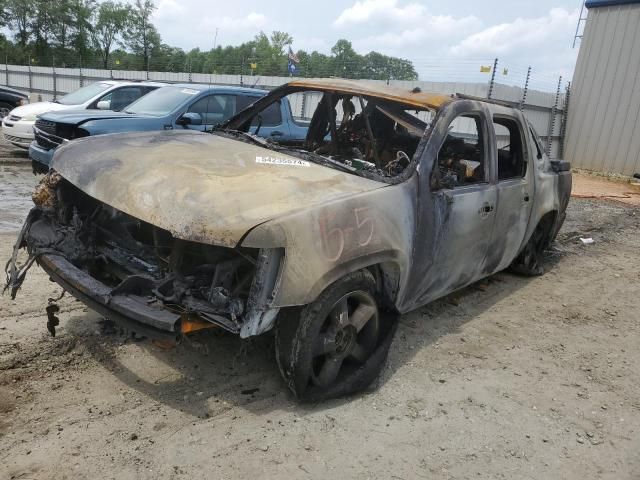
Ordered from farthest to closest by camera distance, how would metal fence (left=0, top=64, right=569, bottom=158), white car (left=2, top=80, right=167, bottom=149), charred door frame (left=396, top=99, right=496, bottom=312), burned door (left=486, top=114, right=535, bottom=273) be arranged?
metal fence (left=0, top=64, right=569, bottom=158), white car (left=2, top=80, right=167, bottom=149), burned door (left=486, top=114, right=535, bottom=273), charred door frame (left=396, top=99, right=496, bottom=312)

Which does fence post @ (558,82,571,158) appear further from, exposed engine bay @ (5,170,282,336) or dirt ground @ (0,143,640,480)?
exposed engine bay @ (5,170,282,336)

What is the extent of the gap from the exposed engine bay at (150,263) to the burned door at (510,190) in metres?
2.40

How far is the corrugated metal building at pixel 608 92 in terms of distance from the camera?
50.9 feet

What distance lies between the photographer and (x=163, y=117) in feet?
26.6

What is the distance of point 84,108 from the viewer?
9.77 m

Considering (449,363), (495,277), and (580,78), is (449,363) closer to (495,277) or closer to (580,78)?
(495,277)

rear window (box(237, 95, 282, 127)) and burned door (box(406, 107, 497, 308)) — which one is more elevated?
rear window (box(237, 95, 282, 127))

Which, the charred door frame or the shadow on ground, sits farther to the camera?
the charred door frame

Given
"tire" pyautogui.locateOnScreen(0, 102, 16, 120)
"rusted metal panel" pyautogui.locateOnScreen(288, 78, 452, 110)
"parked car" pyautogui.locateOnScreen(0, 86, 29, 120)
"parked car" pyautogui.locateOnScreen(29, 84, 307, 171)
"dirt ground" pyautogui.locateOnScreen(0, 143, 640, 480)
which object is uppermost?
"rusted metal panel" pyautogui.locateOnScreen(288, 78, 452, 110)

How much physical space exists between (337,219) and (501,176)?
241cm

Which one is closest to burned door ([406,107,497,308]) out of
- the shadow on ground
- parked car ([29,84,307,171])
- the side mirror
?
the shadow on ground

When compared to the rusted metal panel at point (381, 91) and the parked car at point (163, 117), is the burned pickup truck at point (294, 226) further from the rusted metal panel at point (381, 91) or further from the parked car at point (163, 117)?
the parked car at point (163, 117)

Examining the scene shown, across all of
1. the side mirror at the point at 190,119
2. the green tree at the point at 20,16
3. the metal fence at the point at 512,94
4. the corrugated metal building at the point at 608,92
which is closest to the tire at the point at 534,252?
the metal fence at the point at 512,94

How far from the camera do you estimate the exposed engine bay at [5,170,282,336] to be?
2.66 meters
